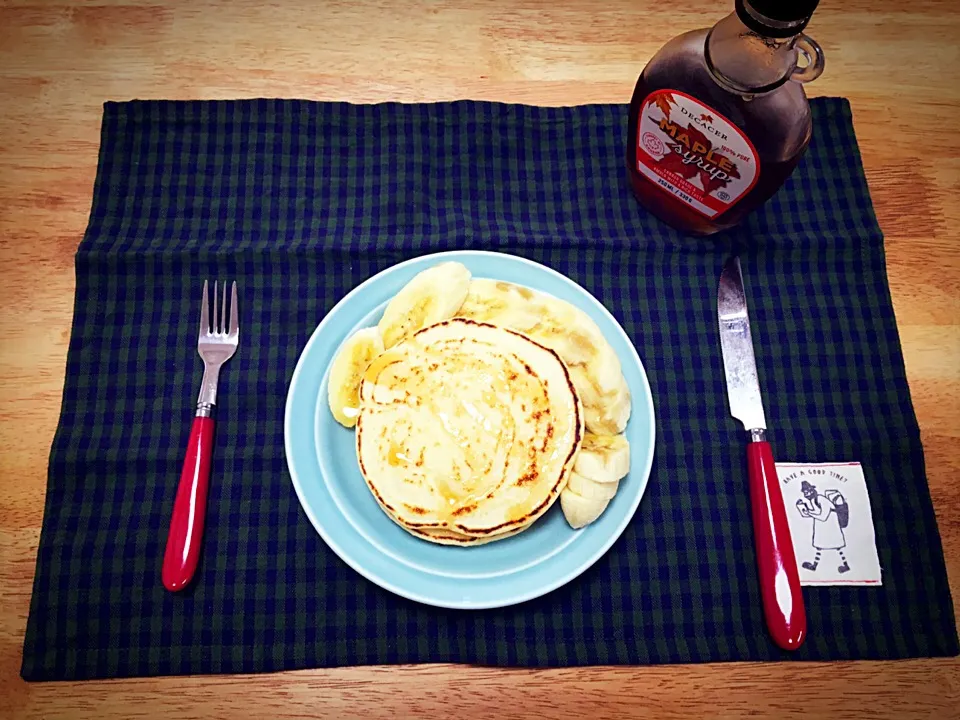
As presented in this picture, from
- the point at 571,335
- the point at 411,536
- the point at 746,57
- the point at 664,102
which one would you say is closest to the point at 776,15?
the point at 746,57

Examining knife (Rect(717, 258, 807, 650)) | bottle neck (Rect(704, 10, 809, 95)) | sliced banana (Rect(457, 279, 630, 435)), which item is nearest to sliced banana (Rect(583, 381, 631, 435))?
sliced banana (Rect(457, 279, 630, 435))

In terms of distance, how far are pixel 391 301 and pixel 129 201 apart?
0.58 metres

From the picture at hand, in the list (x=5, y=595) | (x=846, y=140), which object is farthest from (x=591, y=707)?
(x=846, y=140)

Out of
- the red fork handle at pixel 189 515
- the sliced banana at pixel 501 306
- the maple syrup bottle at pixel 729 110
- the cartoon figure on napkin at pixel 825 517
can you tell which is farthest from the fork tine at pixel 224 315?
the cartoon figure on napkin at pixel 825 517

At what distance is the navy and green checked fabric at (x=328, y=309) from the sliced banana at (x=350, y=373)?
0.15 meters

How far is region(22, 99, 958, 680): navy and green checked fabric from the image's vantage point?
43.1 inches

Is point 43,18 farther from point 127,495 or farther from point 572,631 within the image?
point 572,631

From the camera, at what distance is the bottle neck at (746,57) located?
985 millimetres

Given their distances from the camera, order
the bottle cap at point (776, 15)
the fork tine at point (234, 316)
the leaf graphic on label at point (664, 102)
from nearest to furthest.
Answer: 1. the bottle cap at point (776, 15)
2. the leaf graphic on label at point (664, 102)
3. the fork tine at point (234, 316)

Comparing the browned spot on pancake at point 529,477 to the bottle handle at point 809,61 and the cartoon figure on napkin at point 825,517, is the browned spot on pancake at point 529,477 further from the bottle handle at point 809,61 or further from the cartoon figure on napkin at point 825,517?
the bottle handle at point 809,61

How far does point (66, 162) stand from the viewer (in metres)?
1.36

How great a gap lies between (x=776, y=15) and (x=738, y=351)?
0.55 m

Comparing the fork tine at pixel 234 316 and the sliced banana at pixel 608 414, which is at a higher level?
the fork tine at pixel 234 316

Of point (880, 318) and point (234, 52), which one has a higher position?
point (234, 52)
